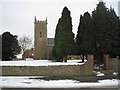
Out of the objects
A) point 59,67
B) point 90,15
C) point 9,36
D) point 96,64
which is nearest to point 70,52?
point 96,64

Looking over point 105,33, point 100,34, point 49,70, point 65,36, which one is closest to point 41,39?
point 65,36

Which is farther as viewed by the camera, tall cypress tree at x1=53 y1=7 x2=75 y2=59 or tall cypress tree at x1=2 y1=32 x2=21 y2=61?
tall cypress tree at x1=2 y1=32 x2=21 y2=61

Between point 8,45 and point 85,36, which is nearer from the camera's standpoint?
point 85,36

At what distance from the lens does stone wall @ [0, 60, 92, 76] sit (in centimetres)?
2170

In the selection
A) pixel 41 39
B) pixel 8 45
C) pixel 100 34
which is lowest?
pixel 8 45

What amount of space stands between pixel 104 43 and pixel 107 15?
4296 mm

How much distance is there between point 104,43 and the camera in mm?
26656

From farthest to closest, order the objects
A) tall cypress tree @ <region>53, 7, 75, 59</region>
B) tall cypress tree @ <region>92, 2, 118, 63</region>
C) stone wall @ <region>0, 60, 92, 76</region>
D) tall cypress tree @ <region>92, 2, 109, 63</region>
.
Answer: tall cypress tree @ <region>53, 7, 75, 59</region> → tall cypress tree @ <region>92, 2, 109, 63</region> → tall cypress tree @ <region>92, 2, 118, 63</region> → stone wall @ <region>0, 60, 92, 76</region>

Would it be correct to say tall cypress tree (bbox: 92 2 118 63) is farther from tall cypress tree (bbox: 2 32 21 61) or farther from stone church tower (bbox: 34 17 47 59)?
stone church tower (bbox: 34 17 47 59)

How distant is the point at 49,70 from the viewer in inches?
858

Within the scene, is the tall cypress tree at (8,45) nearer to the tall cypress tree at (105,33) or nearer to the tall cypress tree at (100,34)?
the tall cypress tree at (100,34)

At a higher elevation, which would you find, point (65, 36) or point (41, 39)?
point (41, 39)

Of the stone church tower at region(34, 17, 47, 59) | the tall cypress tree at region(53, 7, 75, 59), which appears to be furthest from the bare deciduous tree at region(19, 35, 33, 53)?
the tall cypress tree at region(53, 7, 75, 59)

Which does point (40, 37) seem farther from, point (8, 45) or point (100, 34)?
point (100, 34)
